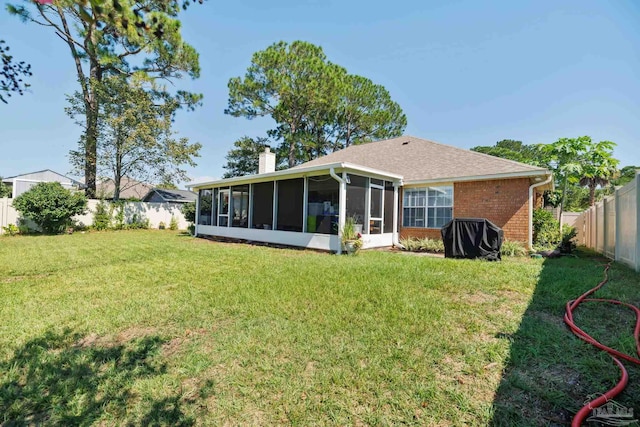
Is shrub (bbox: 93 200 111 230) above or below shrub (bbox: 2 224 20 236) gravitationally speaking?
above

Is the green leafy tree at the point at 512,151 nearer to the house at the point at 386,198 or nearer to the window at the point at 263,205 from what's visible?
the house at the point at 386,198

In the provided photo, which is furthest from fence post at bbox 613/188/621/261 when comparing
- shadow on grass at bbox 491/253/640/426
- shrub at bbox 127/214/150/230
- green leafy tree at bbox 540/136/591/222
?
shrub at bbox 127/214/150/230

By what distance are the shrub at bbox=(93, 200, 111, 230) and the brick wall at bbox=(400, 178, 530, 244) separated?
18767 millimetres

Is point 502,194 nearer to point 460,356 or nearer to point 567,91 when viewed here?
point 567,91

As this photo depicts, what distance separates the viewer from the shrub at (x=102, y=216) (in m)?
17.7

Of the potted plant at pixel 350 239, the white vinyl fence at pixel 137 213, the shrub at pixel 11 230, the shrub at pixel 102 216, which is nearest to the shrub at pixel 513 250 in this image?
the potted plant at pixel 350 239

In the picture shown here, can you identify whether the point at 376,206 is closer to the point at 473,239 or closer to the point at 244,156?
the point at 473,239

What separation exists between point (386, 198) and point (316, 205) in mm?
2854

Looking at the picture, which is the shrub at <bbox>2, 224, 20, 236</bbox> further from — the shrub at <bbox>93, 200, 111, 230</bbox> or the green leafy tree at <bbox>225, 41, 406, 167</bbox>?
the green leafy tree at <bbox>225, 41, 406, 167</bbox>

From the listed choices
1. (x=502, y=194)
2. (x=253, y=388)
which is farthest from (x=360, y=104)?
(x=253, y=388)

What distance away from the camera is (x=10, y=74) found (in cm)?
384

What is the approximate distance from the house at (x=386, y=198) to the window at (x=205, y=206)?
6.67 feet

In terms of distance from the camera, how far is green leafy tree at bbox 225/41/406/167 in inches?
808

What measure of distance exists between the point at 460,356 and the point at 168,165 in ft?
78.0
